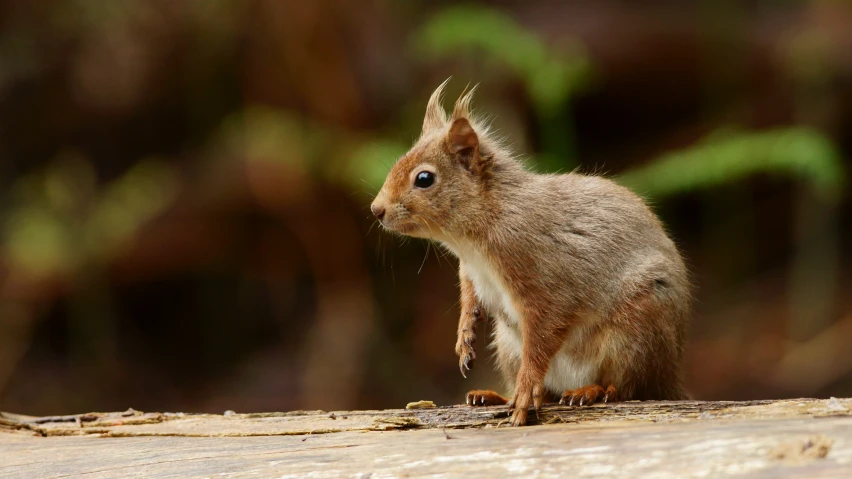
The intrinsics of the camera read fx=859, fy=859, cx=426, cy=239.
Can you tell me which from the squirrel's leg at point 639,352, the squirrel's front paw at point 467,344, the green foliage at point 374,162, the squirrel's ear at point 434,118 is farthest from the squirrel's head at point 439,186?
the green foliage at point 374,162

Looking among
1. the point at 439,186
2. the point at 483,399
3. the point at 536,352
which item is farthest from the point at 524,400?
the point at 439,186

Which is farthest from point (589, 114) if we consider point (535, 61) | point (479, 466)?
point (479, 466)

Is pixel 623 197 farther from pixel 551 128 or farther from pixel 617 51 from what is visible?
pixel 617 51

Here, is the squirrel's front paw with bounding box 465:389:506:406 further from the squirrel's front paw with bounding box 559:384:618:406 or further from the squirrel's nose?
the squirrel's nose

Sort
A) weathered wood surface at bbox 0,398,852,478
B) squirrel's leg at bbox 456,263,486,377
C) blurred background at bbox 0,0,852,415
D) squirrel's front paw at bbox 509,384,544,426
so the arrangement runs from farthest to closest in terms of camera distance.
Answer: blurred background at bbox 0,0,852,415 < squirrel's leg at bbox 456,263,486,377 < squirrel's front paw at bbox 509,384,544,426 < weathered wood surface at bbox 0,398,852,478

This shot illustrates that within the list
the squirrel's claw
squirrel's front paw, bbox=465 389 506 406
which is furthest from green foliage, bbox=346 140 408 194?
squirrel's front paw, bbox=465 389 506 406

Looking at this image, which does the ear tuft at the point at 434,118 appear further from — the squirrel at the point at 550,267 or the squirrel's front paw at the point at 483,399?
the squirrel's front paw at the point at 483,399

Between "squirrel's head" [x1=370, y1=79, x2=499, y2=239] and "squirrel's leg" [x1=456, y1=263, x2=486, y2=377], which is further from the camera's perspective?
"squirrel's leg" [x1=456, y1=263, x2=486, y2=377]
